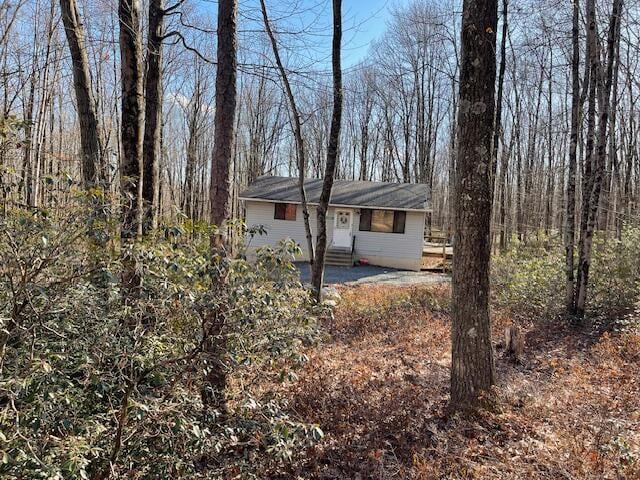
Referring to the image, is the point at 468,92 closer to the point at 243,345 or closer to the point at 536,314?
the point at 243,345

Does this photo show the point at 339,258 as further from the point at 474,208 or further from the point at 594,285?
the point at 474,208

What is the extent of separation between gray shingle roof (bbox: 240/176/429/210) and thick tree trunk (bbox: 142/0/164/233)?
12.6m

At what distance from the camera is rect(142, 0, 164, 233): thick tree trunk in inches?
182

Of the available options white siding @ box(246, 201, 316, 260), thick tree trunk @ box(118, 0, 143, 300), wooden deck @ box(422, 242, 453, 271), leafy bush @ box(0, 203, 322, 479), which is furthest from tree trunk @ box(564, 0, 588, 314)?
white siding @ box(246, 201, 316, 260)

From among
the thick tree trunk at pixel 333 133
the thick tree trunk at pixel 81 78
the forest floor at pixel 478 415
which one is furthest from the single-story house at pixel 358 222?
the thick tree trunk at pixel 81 78

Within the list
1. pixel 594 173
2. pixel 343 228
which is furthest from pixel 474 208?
pixel 343 228

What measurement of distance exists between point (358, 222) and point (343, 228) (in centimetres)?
76

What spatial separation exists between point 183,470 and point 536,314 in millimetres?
7691

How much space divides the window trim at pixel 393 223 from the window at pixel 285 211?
3.16 metres

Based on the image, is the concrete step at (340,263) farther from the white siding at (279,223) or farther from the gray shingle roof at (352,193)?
the gray shingle roof at (352,193)

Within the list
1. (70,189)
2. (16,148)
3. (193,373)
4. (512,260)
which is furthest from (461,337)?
(512,260)

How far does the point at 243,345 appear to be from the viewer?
261cm

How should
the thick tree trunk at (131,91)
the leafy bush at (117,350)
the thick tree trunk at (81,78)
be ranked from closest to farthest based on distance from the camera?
the leafy bush at (117,350) → the thick tree trunk at (131,91) → the thick tree trunk at (81,78)

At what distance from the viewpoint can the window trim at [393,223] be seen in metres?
17.8
